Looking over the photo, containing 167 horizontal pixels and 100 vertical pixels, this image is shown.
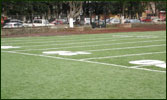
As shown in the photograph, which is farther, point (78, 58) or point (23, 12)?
point (23, 12)

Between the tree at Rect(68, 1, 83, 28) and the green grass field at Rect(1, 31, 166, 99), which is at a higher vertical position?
the tree at Rect(68, 1, 83, 28)

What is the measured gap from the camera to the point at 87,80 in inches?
310

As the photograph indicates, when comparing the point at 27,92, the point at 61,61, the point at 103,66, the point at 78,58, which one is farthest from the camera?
the point at 78,58

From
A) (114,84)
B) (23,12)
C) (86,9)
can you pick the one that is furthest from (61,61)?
(86,9)

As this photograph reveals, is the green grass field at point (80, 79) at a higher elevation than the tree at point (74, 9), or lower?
lower

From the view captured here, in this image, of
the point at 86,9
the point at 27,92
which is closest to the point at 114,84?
the point at 27,92

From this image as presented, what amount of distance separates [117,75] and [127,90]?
5.33 feet

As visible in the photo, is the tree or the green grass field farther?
the tree

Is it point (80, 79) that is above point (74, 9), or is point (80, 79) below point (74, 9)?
below

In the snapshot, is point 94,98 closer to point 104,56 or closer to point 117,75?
point 117,75

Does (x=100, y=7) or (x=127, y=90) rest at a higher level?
(x=100, y=7)

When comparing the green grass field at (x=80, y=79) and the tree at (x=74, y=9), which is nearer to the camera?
the green grass field at (x=80, y=79)

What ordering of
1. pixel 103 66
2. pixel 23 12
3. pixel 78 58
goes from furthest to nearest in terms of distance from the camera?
pixel 23 12, pixel 78 58, pixel 103 66

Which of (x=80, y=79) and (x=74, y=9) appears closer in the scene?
(x=80, y=79)
